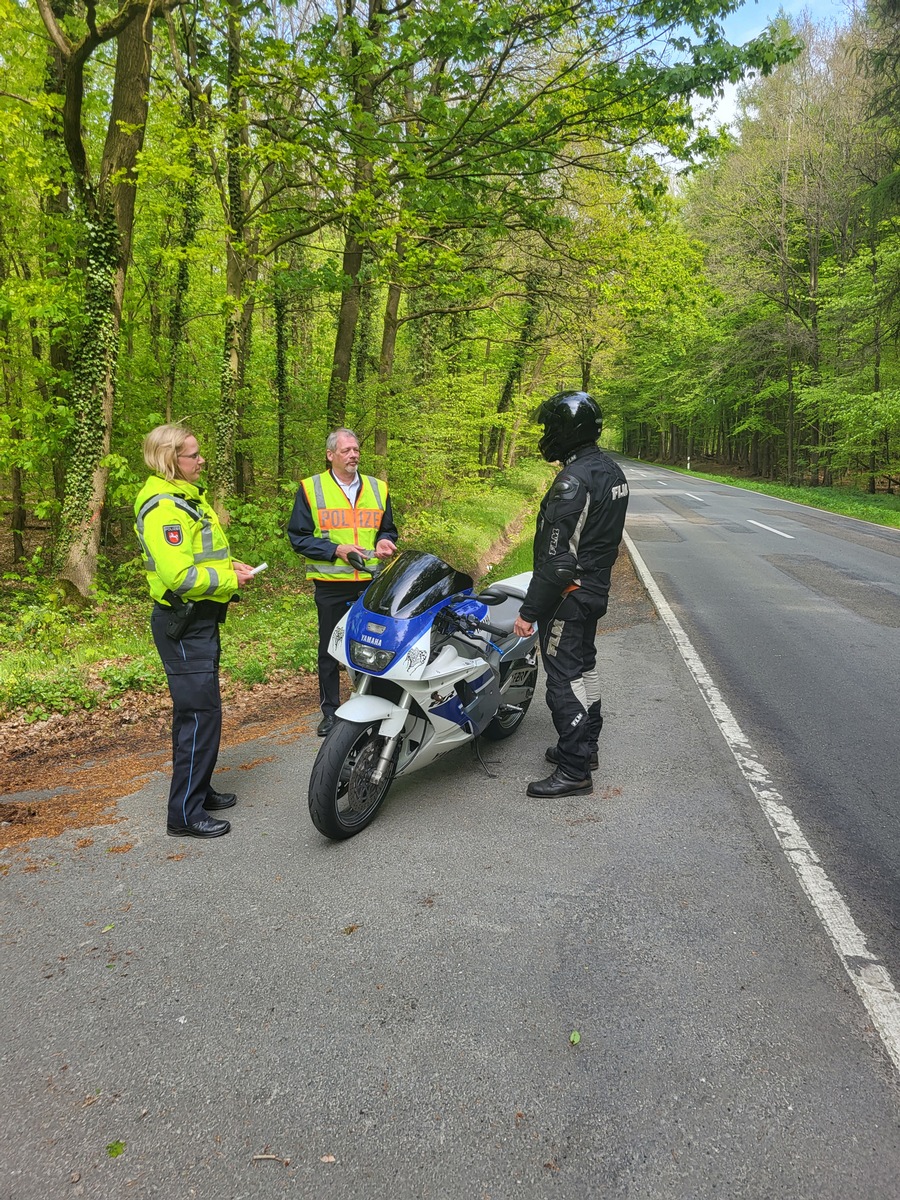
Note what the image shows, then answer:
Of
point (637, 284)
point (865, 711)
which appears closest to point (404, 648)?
point (865, 711)

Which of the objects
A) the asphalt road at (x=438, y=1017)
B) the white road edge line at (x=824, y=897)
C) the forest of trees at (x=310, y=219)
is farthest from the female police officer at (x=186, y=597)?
the forest of trees at (x=310, y=219)

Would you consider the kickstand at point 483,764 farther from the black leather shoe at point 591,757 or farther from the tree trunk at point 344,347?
the tree trunk at point 344,347

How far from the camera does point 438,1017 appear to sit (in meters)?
2.35

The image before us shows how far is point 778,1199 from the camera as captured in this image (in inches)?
68.8

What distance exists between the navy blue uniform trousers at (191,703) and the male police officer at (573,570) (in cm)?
174

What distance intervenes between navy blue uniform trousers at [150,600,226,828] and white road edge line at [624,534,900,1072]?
3051 mm

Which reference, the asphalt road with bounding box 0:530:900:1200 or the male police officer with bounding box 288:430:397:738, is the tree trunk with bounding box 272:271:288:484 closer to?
the male police officer with bounding box 288:430:397:738

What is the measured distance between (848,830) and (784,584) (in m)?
7.14

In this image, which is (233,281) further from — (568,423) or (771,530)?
(771,530)

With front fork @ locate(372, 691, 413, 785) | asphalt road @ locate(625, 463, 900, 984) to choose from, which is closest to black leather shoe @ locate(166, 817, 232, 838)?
front fork @ locate(372, 691, 413, 785)

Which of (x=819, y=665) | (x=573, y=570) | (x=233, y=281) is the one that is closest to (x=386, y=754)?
(x=573, y=570)

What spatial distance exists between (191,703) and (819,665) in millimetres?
5563

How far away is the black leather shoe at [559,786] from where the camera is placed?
13.0ft

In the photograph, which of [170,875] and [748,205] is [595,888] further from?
[748,205]
